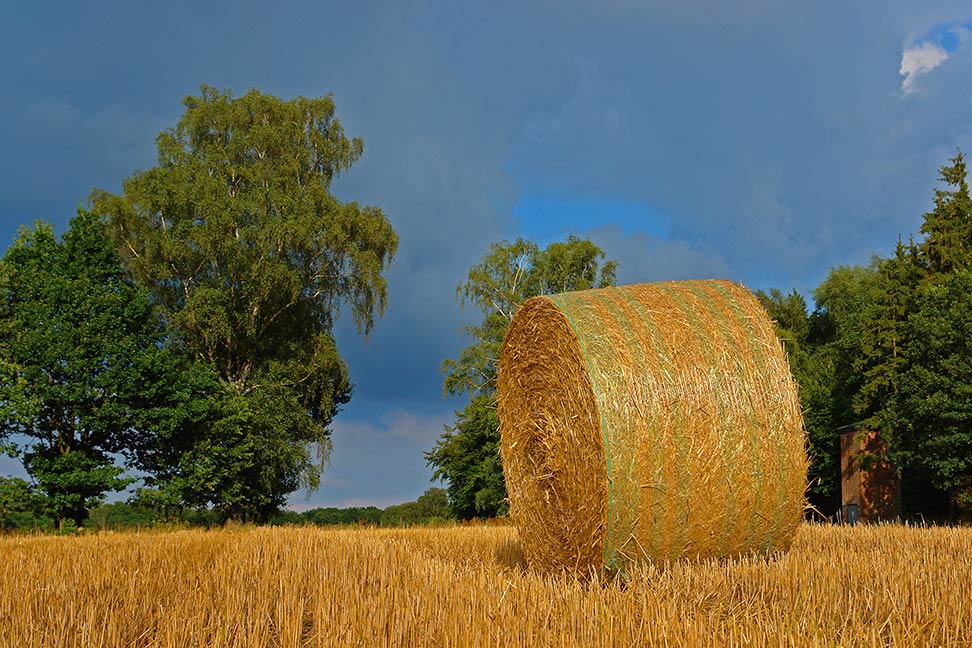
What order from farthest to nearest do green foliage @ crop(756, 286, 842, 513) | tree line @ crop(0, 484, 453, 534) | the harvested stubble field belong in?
1. green foliage @ crop(756, 286, 842, 513)
2. tree line @ crop(0, 484, 453, 534)
3. the harvested stubble field

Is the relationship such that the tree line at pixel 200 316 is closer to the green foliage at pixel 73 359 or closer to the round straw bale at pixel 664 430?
the green foliage at pixel 73 359

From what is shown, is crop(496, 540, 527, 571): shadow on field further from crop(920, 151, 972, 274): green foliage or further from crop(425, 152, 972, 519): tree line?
crop(920, 151, 972, 274): green foliage

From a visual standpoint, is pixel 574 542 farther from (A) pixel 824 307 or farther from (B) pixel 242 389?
(A) pixel 824 307

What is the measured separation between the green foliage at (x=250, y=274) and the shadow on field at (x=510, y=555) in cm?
1582

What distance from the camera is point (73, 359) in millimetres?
23703

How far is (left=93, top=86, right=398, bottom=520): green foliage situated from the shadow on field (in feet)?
51.9

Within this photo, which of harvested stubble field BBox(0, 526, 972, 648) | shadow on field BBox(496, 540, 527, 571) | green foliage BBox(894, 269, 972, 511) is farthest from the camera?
green foliage BBox(894, 269, 972, 511)

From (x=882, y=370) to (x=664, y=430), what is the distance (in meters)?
25.9

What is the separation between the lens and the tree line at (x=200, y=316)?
78.3 feet

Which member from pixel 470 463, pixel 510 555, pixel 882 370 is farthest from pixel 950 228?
pixel 510 555

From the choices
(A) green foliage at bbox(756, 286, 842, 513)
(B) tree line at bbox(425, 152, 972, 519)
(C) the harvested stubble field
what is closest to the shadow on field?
(C) the harvested stubble field

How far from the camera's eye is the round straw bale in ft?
25.5

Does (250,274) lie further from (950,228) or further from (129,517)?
(950,228)

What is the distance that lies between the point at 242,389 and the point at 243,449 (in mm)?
3870
